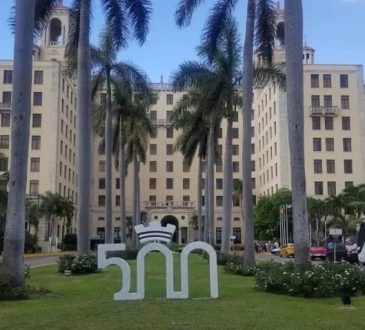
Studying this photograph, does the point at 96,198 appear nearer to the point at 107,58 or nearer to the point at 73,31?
the point at 107,58

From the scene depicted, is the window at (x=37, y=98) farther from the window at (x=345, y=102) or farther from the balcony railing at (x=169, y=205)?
the window at (x=345, y=102)

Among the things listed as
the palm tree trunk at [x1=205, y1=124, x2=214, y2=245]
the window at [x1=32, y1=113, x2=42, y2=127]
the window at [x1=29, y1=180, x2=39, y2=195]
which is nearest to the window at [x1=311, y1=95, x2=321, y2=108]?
the window at [x1=32, y1=113, x2=42, y2=127]

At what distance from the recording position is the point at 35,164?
78.4 metres

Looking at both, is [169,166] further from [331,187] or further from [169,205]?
[331,187]

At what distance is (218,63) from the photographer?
31359mm

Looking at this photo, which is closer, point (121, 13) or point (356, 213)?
point (121, 13)

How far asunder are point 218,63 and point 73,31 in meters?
8.15

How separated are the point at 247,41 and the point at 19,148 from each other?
12441 mm

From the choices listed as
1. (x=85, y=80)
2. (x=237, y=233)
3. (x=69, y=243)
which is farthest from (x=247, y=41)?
(x=237, y=233)

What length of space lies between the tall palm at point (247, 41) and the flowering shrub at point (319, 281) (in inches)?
303

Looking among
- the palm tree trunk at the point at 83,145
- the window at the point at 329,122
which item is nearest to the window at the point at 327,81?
the window at the point at 329,122

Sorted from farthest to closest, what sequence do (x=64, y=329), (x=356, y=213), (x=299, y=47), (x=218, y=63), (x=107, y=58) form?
(x=356, y=213), (x=107, y=58), (x=218, y=63), (x=299, y=47), (x=64, y=329)

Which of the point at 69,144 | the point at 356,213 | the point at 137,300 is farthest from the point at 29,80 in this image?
the point at 69,144

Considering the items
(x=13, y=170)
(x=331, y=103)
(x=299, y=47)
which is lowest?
(x=13, y=170)
